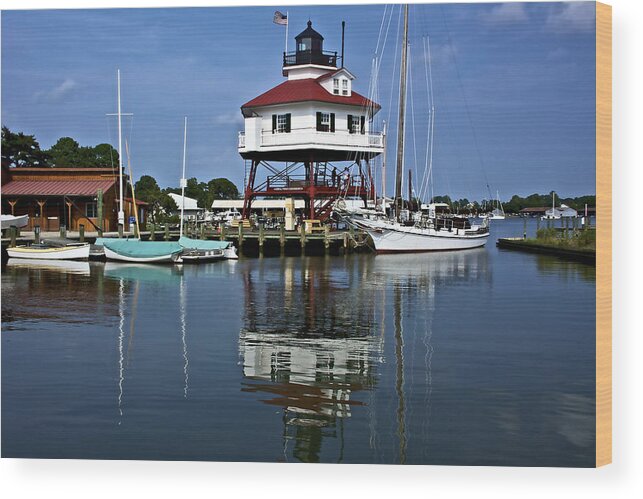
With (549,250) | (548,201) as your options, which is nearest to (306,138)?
(549,250)

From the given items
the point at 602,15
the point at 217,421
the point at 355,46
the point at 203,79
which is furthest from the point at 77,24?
the point at 602,15

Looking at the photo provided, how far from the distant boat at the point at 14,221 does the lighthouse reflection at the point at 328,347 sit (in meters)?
4.51

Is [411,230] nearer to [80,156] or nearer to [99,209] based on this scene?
[99,209]

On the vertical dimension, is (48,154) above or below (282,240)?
above

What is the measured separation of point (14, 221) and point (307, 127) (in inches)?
400

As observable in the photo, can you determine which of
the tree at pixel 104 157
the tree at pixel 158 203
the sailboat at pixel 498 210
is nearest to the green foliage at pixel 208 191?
the tree at pixel 158 203

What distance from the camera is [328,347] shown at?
9656mm

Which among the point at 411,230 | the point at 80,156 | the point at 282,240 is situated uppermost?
the point at 80,156

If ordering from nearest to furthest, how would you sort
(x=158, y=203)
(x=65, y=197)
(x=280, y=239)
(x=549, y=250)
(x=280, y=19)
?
(x=280, y=19) → (x=65, y=197) → (x=549, y=250) → (x=280, y=239) → (x=158, y=203)

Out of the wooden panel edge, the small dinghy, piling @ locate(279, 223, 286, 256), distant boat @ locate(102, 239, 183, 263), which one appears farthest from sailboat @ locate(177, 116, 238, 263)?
the wooden panel edge

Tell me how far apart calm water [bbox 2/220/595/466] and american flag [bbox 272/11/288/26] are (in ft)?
12.9

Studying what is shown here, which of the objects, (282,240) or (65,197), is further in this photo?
(282,240)

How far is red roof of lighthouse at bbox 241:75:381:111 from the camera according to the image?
22594 millimetres

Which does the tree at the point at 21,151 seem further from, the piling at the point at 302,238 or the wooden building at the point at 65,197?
the piling at the point at 302,238
